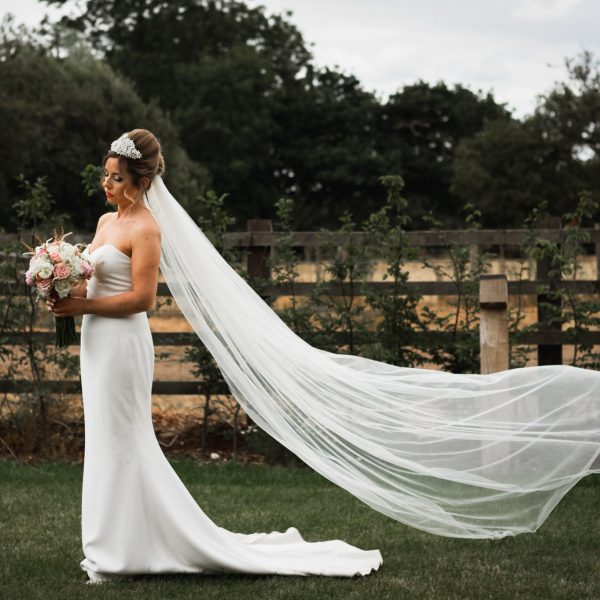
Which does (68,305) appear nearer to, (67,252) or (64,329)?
(67,252)

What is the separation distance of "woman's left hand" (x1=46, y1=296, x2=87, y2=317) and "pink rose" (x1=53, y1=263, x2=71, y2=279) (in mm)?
159

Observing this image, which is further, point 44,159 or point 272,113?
point 272,113

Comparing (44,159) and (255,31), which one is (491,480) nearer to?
(44,159)

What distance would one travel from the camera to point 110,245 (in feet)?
16.1

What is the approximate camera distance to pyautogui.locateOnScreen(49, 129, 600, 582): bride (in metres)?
4.86

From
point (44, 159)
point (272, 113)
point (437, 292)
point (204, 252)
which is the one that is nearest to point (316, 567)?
point (204, 252)

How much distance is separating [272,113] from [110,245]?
4903 centimetres

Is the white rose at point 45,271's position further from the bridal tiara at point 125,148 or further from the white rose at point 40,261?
the bridal tiara at point 125,148

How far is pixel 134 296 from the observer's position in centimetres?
478

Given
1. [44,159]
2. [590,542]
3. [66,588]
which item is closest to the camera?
[66,588]

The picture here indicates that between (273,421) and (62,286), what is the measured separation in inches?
51.6

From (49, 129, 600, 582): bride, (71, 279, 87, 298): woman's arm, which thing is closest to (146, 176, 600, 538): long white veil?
(49, 129, 600, 582): bride

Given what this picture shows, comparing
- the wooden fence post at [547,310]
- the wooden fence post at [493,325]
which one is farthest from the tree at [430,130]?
the wooden fence post at [493,325]

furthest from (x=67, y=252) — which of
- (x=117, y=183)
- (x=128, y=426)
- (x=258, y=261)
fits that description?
(x=258, y=261)
